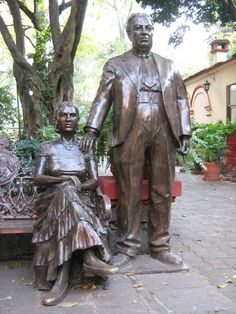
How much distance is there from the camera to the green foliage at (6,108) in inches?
471

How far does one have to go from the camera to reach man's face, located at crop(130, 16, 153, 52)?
4086 mm

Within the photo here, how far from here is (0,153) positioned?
498 cm

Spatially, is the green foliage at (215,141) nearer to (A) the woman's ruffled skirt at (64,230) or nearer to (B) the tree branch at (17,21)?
(B) the tree branch at (17,21)

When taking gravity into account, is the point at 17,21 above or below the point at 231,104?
above

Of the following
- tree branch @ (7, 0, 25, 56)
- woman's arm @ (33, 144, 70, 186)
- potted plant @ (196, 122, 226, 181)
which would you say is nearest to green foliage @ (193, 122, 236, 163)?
potted plant @ (196, 122, 226, 181)

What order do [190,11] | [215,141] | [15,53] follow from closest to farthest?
[15,53]
[190,11]
[215,141]

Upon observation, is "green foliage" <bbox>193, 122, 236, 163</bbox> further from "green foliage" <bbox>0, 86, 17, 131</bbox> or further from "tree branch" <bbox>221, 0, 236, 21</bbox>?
"green foliage" <bbox>0, 86, 17, 131</bbox>

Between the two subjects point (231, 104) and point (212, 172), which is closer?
point (212, 172)

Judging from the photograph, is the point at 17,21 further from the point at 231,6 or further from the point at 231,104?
the point at 231,104

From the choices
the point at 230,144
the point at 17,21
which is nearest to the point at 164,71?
the point at 17,21

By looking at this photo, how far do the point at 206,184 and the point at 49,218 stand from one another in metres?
8.44

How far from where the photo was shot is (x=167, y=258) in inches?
165

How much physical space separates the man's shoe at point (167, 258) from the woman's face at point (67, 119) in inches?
56.4

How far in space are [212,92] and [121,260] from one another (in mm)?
13767
